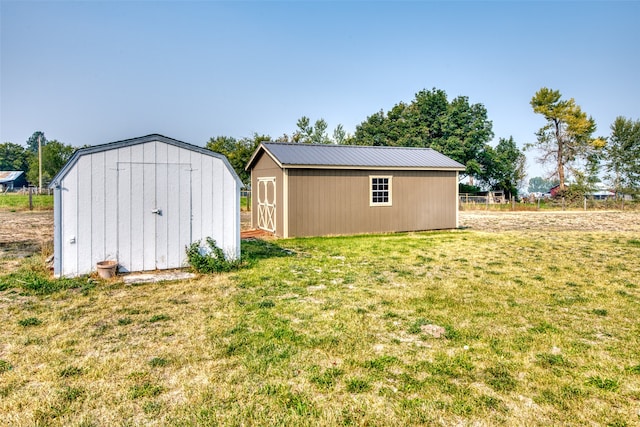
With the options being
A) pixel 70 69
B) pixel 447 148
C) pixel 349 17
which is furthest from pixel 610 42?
pixel 70 69

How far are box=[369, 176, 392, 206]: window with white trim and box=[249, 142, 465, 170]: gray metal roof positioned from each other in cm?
50

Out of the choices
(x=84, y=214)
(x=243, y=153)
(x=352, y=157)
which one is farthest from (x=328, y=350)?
(x=243, y=153)

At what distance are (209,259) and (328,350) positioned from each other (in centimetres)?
432

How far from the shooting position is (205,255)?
7617mm

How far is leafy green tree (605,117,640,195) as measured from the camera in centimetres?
4034

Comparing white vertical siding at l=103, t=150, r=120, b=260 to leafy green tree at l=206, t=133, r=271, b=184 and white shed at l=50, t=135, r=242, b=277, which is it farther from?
leafy green tree at l=206, t=133, r=271, b=184

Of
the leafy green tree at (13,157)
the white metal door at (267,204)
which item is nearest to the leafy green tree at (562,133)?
the white metal door at (267,204)

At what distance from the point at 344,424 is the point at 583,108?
141 ft

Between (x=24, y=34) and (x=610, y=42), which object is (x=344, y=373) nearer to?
(x=24, y=34)

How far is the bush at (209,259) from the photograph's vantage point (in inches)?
289

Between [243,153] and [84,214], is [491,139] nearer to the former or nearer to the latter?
[243,153]

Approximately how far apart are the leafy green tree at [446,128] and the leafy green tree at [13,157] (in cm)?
6948

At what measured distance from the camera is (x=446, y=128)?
37875 mm

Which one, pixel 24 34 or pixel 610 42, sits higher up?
pixel 610 42
